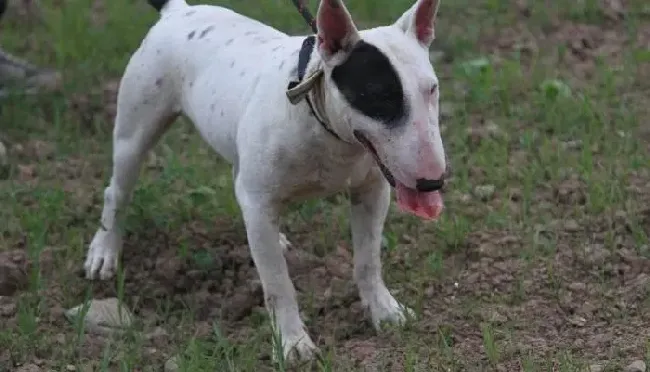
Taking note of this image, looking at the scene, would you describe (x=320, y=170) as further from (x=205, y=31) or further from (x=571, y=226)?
(x=571, y=226)

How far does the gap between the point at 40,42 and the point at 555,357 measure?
15.0 feet

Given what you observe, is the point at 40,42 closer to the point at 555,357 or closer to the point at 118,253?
the point at 118,253

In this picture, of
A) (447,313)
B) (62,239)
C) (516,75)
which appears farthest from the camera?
(516,75)

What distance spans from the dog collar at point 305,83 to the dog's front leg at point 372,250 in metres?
0.54

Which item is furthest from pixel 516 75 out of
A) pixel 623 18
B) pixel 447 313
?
pixel 447 313

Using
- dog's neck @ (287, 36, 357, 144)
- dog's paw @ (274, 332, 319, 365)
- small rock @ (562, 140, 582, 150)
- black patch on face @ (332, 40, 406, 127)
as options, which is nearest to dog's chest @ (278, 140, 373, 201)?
dog's neck @ (287, 36, 357, 144)

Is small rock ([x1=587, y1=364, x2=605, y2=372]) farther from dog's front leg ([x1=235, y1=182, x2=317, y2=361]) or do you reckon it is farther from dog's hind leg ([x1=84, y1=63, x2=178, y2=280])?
dog's hind leg ([x1=84, y1=63, x2=178, y2=280])

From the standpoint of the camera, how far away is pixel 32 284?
187 inches

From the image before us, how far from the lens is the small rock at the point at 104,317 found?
4.41m

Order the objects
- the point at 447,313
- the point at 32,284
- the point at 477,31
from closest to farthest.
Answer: the point at 447,313 < the point at 32,284 < the point at 477,31

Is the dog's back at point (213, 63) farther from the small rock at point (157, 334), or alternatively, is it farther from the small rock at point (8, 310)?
the small rock at point (8, 310)

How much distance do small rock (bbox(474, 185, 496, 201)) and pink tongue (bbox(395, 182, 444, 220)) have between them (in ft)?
6.39

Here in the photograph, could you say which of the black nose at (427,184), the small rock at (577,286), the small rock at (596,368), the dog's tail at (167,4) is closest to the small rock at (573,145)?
the small rock at (577,286)

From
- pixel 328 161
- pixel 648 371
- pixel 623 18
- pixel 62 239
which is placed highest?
pixel 328 161
